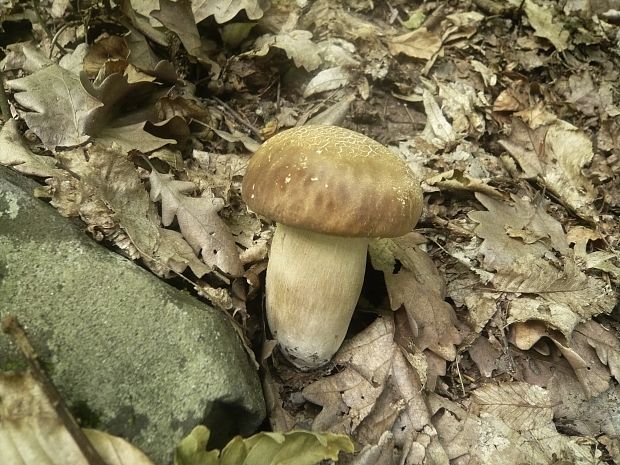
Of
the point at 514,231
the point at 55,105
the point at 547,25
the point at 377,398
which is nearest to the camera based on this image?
the point at 377,398

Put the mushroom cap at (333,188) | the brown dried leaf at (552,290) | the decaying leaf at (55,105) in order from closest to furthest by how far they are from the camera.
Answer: the mushroom cap at (333,188) → the decaying leaf at (55,105) → the brown dried leaf at (552,290)

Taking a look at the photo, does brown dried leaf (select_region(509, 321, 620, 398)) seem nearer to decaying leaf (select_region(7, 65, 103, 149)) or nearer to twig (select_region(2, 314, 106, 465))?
twig (select_region(2, 314, 106, 465))

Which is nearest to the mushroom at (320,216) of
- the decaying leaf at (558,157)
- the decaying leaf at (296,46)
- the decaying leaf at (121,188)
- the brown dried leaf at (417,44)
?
the decaying leaf at (121,188)

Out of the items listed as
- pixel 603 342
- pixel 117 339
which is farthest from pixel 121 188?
pixel 603 342

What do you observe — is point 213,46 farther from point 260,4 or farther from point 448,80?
point 448,80

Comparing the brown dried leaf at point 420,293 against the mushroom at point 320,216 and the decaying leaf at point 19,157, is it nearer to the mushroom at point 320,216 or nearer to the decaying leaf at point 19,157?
the mushroom at point 320,216

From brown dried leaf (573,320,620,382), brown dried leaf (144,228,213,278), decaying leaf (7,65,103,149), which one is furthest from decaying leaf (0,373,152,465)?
brown dried leaf (573,320,620,382)

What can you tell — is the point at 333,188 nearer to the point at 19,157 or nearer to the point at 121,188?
the point at 121,188
